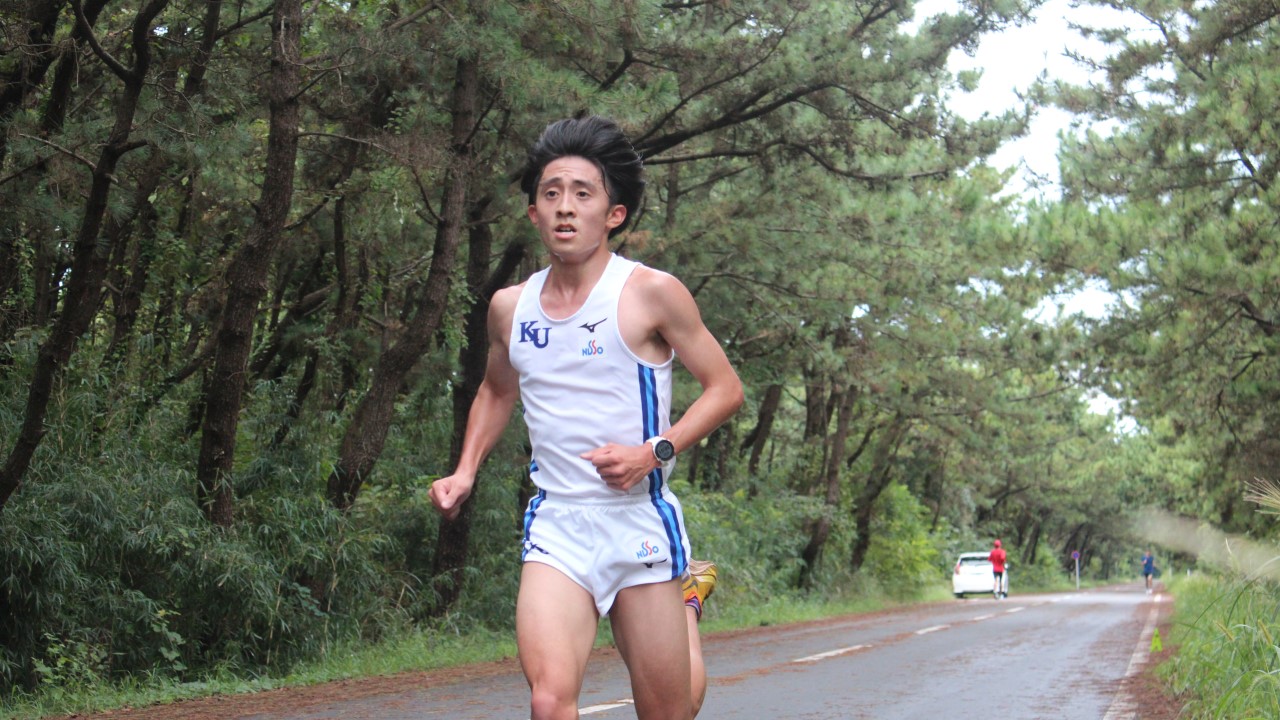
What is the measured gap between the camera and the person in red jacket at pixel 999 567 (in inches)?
1586

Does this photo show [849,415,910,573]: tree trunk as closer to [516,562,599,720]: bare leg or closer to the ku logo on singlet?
the ku logo on singlet

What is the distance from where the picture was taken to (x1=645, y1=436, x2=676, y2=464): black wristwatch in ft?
11.1

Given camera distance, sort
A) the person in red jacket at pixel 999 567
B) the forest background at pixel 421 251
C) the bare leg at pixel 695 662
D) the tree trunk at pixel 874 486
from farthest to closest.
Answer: the person in red jacket at pixel 999 567 → the tree trunk at pixel 874 486 → the forest background at pixel 421 251 → the bare leg at pixel 695 662

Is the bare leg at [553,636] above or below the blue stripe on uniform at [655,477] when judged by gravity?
below

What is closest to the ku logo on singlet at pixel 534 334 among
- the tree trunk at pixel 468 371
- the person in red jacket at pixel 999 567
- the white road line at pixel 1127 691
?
the white road line at pixel 1127 691

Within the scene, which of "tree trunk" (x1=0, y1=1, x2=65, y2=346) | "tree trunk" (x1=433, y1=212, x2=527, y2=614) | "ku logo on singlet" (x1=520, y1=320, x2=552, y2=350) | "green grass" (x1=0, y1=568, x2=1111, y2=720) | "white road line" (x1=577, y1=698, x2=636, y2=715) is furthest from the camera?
"tree trunk" (x1=433, y1=212, x2=527, y2=614)

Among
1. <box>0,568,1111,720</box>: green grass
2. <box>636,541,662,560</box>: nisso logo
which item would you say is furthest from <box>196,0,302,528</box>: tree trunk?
<box>636,541,662,560</box>: nisso logo

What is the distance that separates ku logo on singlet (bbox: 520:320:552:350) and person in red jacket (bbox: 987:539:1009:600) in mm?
38271

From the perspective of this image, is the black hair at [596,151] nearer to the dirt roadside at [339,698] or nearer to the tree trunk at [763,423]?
the dirt roadside at [339,698]

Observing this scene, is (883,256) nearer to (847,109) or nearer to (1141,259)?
(1141,259)

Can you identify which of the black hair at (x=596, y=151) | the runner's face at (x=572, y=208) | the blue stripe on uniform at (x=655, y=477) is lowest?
the blue stripe on uniform at (x=655, y=477)

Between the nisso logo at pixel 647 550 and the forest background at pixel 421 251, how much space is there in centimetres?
377

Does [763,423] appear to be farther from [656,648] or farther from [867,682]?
[656,648]

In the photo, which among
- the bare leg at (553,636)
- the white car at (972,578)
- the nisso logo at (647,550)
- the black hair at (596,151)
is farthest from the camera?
the white car at (972,578)
